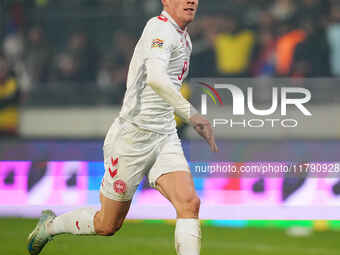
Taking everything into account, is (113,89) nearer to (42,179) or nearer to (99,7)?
(42,179)

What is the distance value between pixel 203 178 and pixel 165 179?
3.25 meters

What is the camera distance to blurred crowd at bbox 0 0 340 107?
949cm

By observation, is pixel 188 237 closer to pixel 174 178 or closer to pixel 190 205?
pixel 190 205

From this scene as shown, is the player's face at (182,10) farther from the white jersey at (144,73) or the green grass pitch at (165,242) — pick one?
the green grass pitch at (165,242)

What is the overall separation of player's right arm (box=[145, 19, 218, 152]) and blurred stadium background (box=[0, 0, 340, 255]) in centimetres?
237

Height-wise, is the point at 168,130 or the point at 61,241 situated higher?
the point at 168,130

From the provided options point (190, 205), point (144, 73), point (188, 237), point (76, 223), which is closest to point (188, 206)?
point (190, 205)

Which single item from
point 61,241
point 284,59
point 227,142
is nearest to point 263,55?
point 284,59

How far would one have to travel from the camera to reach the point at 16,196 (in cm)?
894

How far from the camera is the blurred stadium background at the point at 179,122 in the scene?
8.28 metres

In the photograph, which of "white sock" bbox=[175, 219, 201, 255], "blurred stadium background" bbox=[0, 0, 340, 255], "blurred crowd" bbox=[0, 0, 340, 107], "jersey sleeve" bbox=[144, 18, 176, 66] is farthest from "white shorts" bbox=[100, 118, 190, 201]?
"blurred crowd" bbox=[0, 0, 340, 107]

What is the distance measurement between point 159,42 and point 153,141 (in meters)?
0.70

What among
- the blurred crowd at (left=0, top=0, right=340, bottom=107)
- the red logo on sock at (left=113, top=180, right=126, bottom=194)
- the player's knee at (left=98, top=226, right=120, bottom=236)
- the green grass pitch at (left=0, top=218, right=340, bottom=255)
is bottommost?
the green grass pitch at (left=0, top=218, right=340, bottom=255)

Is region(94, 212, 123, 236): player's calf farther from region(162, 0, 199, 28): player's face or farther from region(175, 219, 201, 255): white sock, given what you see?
region(162, 0, 199, 28): player's face
